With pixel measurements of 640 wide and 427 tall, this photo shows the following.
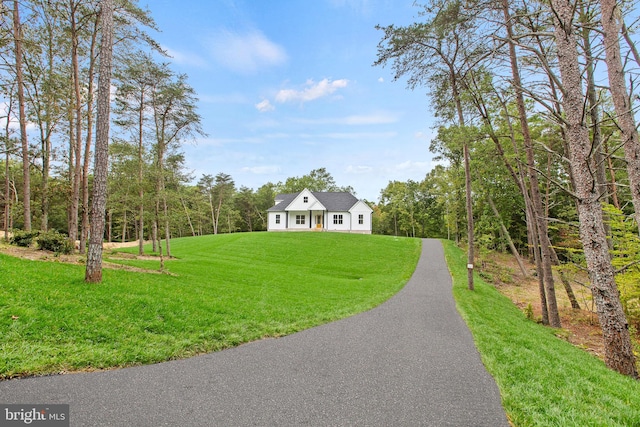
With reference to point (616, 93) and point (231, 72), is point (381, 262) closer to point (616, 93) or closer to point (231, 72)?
point (231, 72)

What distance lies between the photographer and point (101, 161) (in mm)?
6191

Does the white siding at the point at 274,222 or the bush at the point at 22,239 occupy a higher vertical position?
the white siding at the point at 274,222

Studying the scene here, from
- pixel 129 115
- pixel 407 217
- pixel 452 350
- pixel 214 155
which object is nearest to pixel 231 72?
pixel 129 115

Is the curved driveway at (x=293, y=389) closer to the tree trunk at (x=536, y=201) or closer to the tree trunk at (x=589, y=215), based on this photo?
the tree trunk at (x=589, y=215)

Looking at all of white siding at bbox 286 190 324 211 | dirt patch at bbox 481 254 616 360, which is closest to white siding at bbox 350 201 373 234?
white siding at bbox 286 190 324 211

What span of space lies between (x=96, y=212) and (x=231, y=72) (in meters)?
10.6

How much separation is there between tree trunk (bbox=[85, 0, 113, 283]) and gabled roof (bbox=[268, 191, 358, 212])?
29.2m

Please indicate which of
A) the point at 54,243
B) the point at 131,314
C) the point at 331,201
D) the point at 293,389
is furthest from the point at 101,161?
the point at 331,201

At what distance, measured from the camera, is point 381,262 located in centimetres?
2061

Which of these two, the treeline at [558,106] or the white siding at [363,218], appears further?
the white siding at [363,218]

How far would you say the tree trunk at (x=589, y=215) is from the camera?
15.7ft

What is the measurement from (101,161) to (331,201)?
1221 inches

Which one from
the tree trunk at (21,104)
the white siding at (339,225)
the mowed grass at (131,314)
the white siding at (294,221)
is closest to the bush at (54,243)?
the tree trunk at (21,104)

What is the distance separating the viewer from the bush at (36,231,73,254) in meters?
9.55
